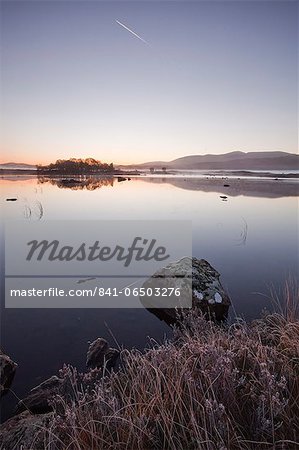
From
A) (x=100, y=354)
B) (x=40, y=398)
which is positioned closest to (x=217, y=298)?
(x=100, y=354)

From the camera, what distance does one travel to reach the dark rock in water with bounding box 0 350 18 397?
474cm

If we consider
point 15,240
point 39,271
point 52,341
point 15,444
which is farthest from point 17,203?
point 15,444

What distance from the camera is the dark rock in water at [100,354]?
526cm

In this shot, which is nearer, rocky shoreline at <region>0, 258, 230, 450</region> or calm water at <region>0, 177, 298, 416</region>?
rocky shoreline at <region>0, 258, 230, 450</region>

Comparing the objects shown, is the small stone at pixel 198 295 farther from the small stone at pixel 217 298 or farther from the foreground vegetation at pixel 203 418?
the foreground vegetation at pixel 203 418

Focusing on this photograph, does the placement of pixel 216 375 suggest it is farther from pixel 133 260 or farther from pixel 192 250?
pixel 192 250

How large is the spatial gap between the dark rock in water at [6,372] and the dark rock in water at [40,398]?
20.8 inches

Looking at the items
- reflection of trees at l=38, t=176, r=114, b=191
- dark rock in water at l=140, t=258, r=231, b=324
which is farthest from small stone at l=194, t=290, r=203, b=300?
reflection of trees at l=38, t=176, r=114, b=191

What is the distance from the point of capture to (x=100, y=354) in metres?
5.39

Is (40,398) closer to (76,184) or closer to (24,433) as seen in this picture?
(24,433)

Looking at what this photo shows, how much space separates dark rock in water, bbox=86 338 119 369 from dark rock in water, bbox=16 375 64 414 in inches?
31.7

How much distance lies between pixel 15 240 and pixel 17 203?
1060 cm

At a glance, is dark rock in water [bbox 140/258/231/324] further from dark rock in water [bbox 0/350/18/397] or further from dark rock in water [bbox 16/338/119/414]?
dark rock in water [bbox 0/350/18/397]

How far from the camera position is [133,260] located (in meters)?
11.2
